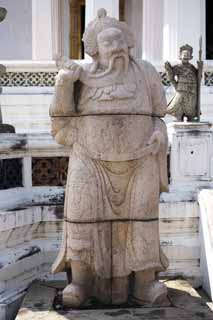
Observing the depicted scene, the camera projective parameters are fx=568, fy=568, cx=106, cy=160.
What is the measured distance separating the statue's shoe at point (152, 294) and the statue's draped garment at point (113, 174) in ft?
0.49

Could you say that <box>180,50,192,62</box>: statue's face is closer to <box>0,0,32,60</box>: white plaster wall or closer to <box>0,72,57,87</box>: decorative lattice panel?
<box>0,72,57,87</box>: decorative lattice panel

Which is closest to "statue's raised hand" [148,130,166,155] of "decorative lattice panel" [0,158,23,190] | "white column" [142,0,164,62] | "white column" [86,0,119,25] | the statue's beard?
the statue's beard

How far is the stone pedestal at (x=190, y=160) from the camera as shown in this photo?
5.61 metres

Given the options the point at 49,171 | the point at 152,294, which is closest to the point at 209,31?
the point at 49,171

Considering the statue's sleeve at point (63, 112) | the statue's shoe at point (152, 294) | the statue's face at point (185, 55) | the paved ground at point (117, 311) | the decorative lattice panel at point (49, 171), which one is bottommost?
the paved ground at point (117, 311)

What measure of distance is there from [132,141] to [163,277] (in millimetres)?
1710

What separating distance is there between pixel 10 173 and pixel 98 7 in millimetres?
9873

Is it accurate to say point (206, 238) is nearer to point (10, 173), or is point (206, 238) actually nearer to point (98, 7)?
point (10, 173)

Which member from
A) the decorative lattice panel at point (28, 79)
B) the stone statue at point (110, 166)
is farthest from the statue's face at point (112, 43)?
the decorative lattice panel at point (28, 79)

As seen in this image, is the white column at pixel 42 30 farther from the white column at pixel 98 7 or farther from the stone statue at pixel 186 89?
the stone statue at pixel 186 89

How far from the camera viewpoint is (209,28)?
1792 centimetres

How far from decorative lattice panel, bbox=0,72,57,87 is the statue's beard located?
9927mm

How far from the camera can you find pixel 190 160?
5648mm

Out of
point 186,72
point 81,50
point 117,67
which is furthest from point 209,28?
point 117,67
